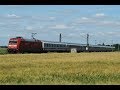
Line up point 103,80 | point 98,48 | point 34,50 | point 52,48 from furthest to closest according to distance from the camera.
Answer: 1. point 98,48
2. point 52,48
3. point 34,50
4. point 103,80

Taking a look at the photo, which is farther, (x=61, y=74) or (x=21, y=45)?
(x=21, y=45)

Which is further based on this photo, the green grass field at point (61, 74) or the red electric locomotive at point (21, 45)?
the red electric locomotive at point (21, 45)

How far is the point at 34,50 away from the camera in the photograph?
53.2m

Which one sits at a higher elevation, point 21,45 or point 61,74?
point 21,45

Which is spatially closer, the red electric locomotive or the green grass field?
the green grass field

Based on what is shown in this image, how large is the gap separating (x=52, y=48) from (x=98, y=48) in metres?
21.7
